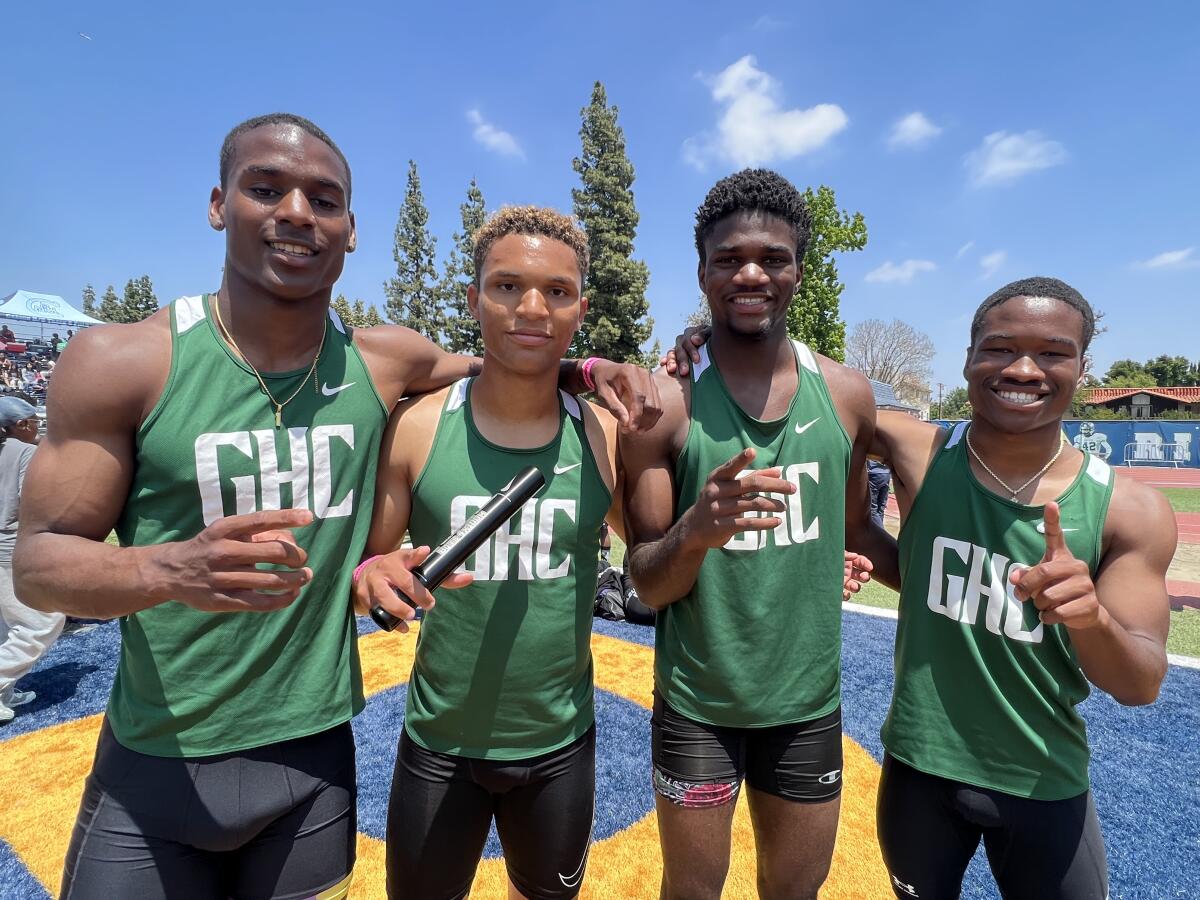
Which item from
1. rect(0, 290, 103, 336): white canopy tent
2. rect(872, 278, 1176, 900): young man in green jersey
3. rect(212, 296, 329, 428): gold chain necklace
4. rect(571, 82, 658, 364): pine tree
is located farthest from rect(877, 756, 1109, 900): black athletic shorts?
rect(0, 290, 103, 336): white canopy tent

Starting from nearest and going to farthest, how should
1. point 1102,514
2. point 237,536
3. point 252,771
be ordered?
1. point 237,536
2. point 252,771
3. point 1102,514

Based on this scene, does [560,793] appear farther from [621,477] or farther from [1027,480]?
[1027,480]

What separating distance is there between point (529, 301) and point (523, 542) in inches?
31.2

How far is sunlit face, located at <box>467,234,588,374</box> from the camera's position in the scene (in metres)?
2.05

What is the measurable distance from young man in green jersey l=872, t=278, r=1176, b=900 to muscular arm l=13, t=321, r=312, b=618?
1962 mm

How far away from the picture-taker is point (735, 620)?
2152 millimetres

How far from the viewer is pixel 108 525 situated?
1.65 metres

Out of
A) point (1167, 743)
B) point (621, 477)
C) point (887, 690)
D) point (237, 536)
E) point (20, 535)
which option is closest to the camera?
point (237, 536)

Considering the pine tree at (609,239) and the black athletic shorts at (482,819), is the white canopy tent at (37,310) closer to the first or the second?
the pine tree at (609,239)

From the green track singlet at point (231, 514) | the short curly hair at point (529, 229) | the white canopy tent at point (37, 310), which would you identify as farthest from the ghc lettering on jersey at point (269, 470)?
the white canopy tent at point (37, 310)

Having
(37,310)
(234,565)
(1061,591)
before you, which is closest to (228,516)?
(234,565)

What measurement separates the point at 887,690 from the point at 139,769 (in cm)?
537

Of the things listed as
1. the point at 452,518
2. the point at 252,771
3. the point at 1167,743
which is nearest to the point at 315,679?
the point at 252,771

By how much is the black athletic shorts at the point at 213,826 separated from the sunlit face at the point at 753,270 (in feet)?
6.44
